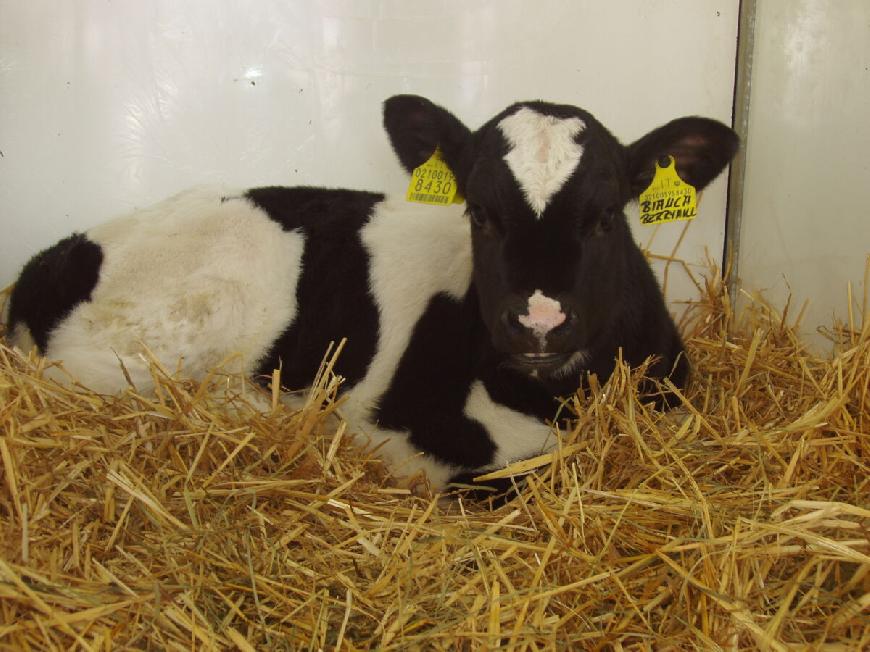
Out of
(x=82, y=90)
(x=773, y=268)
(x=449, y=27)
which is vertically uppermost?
(x=449, y=27)

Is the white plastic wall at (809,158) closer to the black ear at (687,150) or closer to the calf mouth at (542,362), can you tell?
the black ear at (687,150)

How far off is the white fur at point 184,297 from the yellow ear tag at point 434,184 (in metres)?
0.65

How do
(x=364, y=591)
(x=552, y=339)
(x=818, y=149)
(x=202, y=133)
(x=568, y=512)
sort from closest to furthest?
1. (x=364, y=591)
2. (x=568, y=512)
3. (x=552, y=339)
4. (x=818, y=149)
5. (x=202, y=133)

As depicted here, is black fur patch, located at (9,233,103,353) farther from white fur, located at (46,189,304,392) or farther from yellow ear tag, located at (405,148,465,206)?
yellow ear tag, located at (405,148,465,206)

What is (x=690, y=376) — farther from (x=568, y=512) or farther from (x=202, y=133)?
(x=202, y=133)

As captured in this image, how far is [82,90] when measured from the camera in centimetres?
441

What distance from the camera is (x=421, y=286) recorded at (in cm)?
360

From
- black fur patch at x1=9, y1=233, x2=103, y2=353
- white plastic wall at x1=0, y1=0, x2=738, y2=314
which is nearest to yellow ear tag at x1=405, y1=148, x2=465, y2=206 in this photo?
white plastic wall at x1=0, y1=0, x2=738, y2=314

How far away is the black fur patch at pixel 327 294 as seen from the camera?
11.8 feet

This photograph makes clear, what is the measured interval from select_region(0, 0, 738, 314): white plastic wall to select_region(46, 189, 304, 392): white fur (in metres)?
0.85

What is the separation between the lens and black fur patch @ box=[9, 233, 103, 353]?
366cm

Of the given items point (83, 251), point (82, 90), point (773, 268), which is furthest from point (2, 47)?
point (773, 268)

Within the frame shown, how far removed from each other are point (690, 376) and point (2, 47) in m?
3.79

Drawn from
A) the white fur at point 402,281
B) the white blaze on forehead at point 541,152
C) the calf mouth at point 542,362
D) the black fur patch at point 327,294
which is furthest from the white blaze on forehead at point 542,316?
the black fur patch at point 327,294
